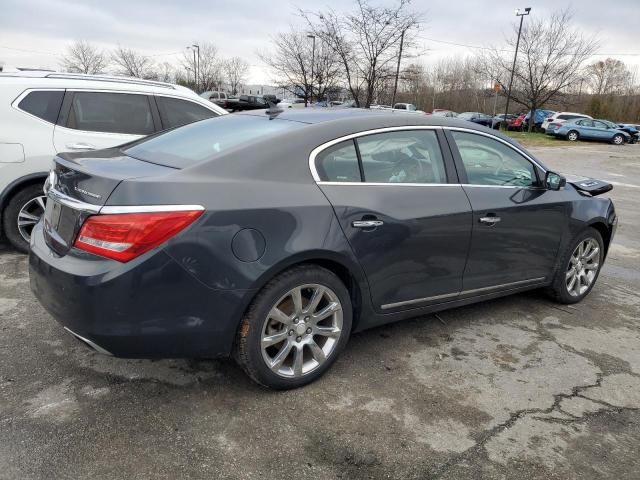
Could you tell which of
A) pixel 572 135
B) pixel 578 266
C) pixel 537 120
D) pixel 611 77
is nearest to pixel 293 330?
pixel 578 266

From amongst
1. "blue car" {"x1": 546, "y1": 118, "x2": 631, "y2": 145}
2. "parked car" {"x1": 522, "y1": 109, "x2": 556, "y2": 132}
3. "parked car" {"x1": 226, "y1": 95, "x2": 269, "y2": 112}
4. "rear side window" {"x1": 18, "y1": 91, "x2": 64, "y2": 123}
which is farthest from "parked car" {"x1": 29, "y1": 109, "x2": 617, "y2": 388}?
"parked car" {"x1": 522, "y1": 109, "x2": 556, "y2": 132}

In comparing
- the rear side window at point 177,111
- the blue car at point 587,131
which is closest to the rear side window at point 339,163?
the rear side window at point 177,111

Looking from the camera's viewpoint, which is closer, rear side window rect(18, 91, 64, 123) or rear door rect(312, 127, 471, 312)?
rear door rect(312, 127, 471, 312)

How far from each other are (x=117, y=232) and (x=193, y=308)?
19.2 inches

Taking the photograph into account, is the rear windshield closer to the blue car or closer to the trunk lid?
the trunk lid

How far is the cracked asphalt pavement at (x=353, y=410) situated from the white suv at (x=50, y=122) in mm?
1394

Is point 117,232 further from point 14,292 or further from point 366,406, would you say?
point 14,292

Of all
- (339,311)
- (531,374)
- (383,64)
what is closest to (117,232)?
(339,311)

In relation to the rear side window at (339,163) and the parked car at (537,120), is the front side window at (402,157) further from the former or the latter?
the parked car at (537,120)

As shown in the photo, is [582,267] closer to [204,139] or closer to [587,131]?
[204,139]

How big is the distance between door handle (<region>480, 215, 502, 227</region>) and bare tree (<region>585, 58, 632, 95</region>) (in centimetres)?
6535

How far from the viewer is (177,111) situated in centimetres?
602

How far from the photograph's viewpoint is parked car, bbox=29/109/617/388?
2484mm

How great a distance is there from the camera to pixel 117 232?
244 cm
